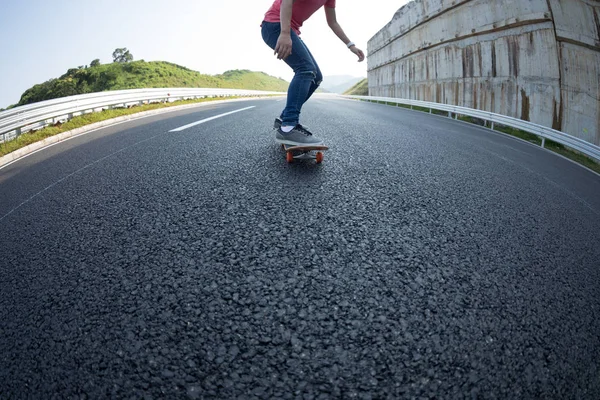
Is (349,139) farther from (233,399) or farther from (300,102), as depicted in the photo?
(233,399)

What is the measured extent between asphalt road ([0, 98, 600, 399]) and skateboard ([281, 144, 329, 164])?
1.38 ft

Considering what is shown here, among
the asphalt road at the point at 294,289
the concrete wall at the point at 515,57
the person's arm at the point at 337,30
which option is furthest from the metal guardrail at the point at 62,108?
the concrete wall at the point at 515,57

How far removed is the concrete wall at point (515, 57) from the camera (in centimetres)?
805

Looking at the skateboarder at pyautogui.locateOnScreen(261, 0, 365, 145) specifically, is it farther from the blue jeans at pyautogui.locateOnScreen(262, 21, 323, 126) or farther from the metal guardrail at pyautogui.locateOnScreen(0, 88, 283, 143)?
the metal guardrail at pyautogui.locateOnScreen(0, 88, 283, 143)

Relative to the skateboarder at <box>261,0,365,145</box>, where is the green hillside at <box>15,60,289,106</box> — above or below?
above

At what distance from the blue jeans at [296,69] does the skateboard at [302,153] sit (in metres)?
0.29

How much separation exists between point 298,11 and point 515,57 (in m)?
9.88

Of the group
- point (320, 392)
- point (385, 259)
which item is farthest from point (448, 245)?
point (320, 392)

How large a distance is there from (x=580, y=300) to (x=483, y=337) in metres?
0.82

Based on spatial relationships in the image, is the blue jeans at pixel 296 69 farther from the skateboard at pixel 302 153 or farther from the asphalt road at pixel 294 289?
the asphalt road at pixel 294 289

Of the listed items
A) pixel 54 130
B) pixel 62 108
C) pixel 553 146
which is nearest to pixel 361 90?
pixel 553 146

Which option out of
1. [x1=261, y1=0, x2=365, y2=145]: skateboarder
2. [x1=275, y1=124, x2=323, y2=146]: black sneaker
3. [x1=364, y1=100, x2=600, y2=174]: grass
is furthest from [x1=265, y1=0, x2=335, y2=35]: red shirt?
[x1=364, y1=100, x2=600, y2=174]: grass

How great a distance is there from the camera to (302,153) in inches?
162

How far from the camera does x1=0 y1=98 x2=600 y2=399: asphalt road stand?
3.78 feet
